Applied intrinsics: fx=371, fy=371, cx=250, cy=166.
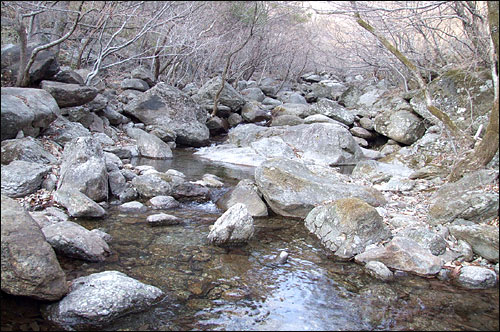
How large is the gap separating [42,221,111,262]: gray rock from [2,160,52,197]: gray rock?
1.91 metres

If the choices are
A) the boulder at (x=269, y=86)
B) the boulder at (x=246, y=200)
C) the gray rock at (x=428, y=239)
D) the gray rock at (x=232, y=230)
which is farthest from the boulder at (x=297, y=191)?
the boulder at (x=269, y=86)

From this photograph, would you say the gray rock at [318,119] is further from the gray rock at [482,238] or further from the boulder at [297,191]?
the gray rock at [482,238]

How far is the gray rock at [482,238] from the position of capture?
432cm

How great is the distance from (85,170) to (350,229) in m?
4.52

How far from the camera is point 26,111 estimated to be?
24.5ft

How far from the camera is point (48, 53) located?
377 inches

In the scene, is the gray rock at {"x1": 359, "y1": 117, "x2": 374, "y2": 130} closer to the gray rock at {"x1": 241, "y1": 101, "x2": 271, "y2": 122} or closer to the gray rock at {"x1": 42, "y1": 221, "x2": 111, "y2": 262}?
the gray rock at {"x1": 241, "y1": 101, "x2": 271, "y2": 122}

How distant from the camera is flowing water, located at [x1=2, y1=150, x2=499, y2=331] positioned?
3.27 m

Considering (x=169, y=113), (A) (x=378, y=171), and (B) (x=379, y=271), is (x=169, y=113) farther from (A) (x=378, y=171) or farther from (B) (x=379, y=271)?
(B) (x=379, y=271)

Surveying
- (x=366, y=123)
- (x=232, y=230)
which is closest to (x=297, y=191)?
(x=232, y=230)

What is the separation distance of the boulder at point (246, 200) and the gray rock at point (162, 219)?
3.65ft

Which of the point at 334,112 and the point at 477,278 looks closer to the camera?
the point at 477,278

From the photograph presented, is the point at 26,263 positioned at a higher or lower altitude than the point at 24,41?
lower

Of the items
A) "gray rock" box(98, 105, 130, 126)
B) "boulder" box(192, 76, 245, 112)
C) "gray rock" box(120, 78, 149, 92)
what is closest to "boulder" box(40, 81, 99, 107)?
"gray rock" box(98, 105, 130, 126)
